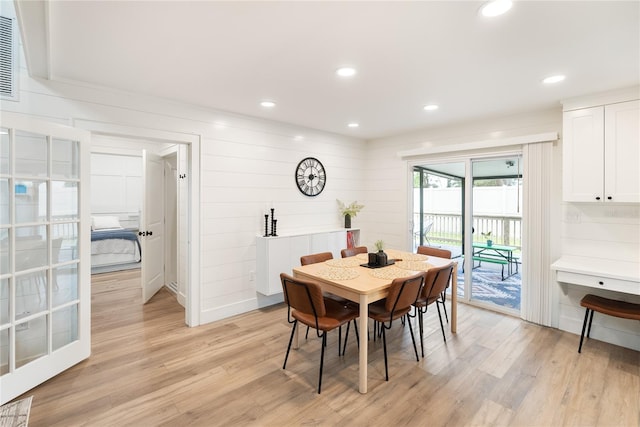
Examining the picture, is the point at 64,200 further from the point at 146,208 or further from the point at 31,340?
the point at 146,208

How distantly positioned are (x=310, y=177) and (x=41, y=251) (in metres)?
3.13

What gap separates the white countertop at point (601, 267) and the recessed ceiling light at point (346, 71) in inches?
107

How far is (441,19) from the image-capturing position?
1.79m

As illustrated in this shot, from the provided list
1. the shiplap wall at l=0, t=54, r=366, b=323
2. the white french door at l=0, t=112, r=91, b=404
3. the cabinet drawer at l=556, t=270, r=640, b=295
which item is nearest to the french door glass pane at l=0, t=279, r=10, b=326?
the white french door at l=0, t=112, r=91, b=404

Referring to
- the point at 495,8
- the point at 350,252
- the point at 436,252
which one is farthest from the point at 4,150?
the point at 436,252

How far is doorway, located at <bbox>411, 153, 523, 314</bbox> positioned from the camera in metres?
4.05

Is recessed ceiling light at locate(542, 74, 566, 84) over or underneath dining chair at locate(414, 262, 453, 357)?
over

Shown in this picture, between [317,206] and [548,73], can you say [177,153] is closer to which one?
[317,206]

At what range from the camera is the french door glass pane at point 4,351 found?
216cm

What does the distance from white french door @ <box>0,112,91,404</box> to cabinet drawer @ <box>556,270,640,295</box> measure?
4.51 metres

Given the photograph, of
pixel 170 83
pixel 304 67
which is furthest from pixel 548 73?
pixel 170 83

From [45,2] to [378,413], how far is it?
3.18 m

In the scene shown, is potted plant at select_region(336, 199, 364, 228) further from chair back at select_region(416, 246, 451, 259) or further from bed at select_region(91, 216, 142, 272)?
bed at select_region(91, 216, 142, 272)

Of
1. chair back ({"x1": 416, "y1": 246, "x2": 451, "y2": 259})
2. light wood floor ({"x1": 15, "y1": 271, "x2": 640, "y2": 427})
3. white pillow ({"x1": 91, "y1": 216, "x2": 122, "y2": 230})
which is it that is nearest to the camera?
light wood floor ({"x1": 15, "y1": 271, "x2": 640, "y2": 427})
